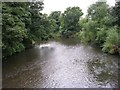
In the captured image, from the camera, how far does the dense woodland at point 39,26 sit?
21.1 m

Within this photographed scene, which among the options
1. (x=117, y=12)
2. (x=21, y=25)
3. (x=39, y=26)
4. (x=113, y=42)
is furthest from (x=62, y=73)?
(x=39, y=26)

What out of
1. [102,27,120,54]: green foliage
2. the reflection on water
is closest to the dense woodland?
[102,27,120,54]: green foliage

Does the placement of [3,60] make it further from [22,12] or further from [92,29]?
[92,29]

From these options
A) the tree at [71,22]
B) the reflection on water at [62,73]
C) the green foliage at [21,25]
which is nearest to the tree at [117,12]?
the reflection on water at [62,73]

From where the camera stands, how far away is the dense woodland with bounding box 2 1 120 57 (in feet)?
69.3

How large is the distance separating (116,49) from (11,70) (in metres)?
11.4

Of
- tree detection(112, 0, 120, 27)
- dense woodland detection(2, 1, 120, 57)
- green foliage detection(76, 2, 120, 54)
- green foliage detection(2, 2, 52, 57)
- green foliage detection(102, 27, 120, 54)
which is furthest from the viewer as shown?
tree detection(112, 0, 120, 27)

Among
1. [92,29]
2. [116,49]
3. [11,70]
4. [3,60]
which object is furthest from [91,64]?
[92,29]

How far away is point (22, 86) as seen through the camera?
558 inches

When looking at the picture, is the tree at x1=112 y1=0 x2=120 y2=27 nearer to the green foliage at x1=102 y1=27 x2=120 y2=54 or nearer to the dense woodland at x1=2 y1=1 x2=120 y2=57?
the dense woodland at x1=2 y1=1 x2=120 y2=57

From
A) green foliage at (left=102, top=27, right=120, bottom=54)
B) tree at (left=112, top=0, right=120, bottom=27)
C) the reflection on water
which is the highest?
tree at (left=112, top=0, right=120, bottom=27)

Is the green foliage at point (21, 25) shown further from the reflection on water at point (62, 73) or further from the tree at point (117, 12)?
the tree at point (117, 12)

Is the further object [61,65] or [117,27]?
[117,27]

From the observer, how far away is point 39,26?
31.2 m
